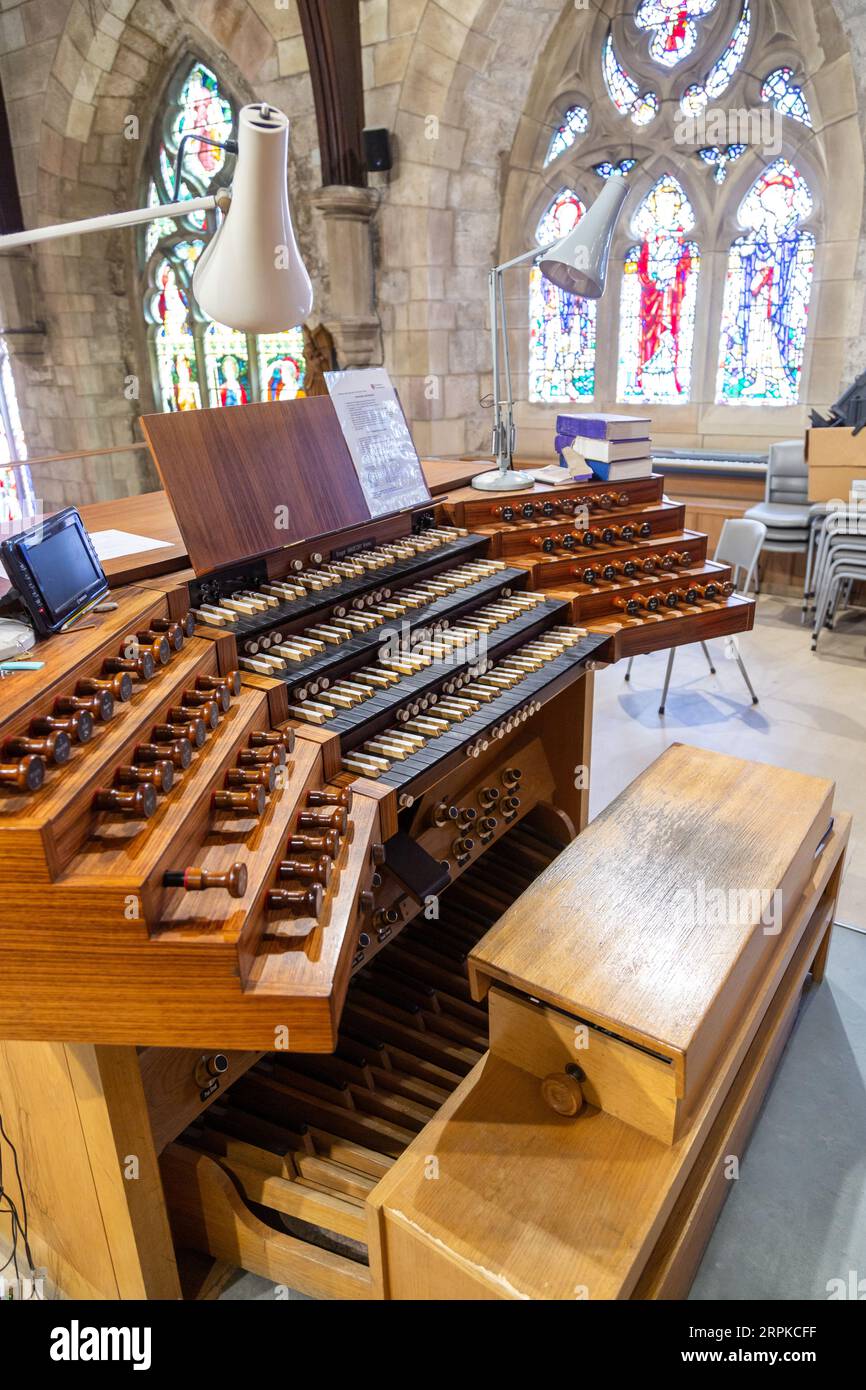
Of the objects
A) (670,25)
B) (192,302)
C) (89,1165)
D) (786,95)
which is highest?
(670,25)

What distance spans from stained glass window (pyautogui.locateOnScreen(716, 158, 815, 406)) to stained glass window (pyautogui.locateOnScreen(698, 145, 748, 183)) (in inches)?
9.5

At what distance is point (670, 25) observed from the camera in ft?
21.0

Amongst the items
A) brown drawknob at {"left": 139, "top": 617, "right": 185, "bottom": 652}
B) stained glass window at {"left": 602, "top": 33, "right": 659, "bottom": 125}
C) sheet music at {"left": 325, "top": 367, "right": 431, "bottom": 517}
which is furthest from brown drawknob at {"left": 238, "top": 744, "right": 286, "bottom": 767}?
stained glass window at {"left": 602, "top": 33, "right": 659, "bottom": 125}

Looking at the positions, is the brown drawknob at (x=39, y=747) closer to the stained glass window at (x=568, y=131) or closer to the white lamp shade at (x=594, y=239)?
the white lamp shade at (x=594, y=239)

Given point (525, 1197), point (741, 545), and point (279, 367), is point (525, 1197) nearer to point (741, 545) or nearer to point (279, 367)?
point (741, 545)

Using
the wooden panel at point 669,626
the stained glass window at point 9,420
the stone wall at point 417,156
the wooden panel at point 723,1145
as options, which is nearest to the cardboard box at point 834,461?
the stone wall at point 417,156

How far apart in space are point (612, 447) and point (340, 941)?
8.52 feet

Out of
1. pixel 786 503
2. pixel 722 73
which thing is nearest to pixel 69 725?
pixel 786 503

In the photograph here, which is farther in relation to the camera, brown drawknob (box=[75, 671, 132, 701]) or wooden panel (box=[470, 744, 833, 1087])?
wooden panel (box=[470, 744, 833, 1087])

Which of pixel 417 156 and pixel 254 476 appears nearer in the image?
pixel 254 476

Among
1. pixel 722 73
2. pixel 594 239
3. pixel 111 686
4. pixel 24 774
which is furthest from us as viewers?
pixel 722 73

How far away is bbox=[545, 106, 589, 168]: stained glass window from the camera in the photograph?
22.7 feet

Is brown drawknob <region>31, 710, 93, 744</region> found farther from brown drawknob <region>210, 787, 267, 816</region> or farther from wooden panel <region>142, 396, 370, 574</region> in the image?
wooden panel <region>142, 396, 370, 574</region>
